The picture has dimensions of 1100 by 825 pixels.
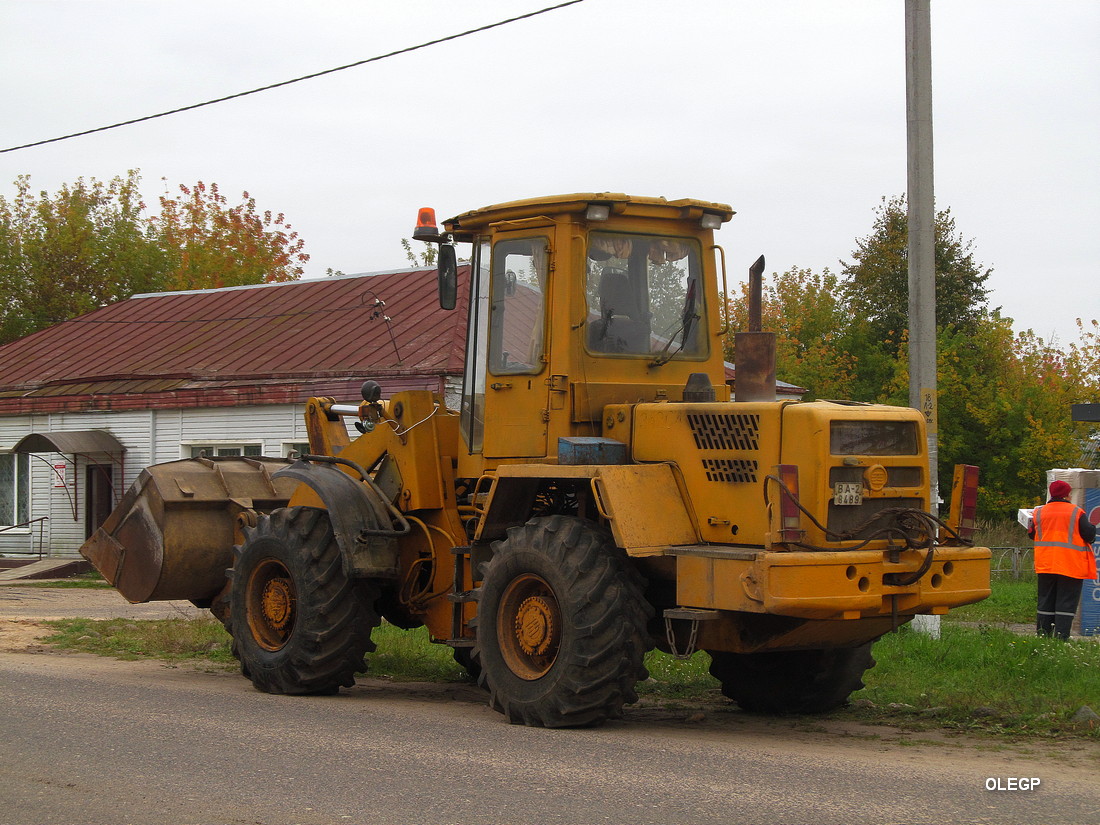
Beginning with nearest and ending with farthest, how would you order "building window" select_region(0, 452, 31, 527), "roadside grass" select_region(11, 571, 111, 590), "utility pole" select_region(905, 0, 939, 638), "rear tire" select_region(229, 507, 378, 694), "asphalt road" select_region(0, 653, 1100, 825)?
"asphalt road" select_region(0, 653, 1100, 825)
"rear tire" select_region(229, 507, 378, 694)
"utility pole" select_region(905, 0, 939, 638)
"roadside grass" select_region(11, 571, 111, 590)
"building window" select_region(0, 452, 31, 527)

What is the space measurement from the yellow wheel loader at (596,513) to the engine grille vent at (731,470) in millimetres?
12

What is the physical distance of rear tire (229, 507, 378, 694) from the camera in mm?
10203

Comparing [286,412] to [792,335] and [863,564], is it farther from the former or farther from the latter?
[792,335]

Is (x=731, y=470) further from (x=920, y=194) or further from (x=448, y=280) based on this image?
(x=920, y=194)

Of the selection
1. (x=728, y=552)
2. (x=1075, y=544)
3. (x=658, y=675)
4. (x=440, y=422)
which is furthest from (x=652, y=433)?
(x=1075, y=544)

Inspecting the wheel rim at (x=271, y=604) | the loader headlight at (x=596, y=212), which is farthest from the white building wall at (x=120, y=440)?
the loader headlight at (x=596, y=212)

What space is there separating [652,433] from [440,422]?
7.25ft

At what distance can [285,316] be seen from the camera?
28.9 meters

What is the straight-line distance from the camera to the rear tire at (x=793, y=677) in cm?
961

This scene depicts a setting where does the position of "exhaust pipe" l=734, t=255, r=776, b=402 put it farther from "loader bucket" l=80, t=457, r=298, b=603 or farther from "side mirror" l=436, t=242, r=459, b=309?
"loader bucket" l=80, t=457, r=298, b=603

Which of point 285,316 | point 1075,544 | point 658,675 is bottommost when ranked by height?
point 658,675

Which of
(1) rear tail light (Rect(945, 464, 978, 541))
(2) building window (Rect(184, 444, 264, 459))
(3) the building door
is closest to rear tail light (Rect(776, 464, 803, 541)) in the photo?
(1) rear tail light (Rect(945, 464, 978, 541))

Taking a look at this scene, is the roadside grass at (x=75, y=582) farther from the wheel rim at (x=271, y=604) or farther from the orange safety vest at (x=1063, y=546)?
the orange safety vest at (x=1063, y=546)

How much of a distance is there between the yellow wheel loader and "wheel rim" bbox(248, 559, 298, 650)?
0.02 meters
